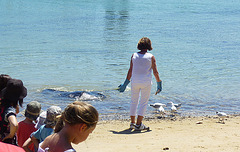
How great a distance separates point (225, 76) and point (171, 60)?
3.63 meters

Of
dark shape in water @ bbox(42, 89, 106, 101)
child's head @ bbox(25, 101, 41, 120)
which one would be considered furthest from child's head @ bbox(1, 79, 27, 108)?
dark shape in water @ bbox(42, 89, 106, 101)

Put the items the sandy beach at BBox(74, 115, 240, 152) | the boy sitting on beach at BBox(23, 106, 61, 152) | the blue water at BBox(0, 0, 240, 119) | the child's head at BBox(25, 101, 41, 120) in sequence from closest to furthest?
the boy sitting on beach at BBox(23, 106, 61, 152) < the child's head at BBox(25, 101, 41, 120) < the sandy beach at BBox(74, 115, 240, 152) < the blue water at BBox(0, 0, 240, 119)

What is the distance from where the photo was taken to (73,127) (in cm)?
261

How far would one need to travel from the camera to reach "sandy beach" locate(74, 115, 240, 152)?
609cm

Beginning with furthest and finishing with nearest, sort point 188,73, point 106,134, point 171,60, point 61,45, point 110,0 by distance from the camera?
point 110,0, point 61,45, point 171,60, point 188,73, point 106,134

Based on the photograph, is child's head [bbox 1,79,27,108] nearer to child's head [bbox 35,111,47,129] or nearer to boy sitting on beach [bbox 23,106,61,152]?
child's head [bbox 35,111,47,129]

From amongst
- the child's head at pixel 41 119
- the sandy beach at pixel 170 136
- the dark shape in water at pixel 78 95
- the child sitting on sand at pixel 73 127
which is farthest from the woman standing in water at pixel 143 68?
the child sitting on sand at pixel 73 127

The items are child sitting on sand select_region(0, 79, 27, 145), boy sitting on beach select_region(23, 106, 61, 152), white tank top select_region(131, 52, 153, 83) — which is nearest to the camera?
boy sitting on beach select_region(23, 106, 61, 152)

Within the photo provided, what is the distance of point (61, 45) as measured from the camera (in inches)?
804

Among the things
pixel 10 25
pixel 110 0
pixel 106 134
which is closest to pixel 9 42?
pixel 10 25

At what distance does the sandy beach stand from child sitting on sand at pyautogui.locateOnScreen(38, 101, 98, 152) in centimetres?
350

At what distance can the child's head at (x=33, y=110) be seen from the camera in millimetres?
4289

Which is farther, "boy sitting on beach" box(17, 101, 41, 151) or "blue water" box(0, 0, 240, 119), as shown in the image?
"blue water" box(0, 0, 240, 119)

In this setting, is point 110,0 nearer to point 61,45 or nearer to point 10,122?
point 61,45
